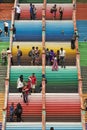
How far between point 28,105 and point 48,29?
989cm

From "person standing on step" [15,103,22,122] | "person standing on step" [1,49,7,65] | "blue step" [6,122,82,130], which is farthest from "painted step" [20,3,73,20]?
"blue step" [6,122,82,130]

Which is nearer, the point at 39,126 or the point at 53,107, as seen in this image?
the point at 39,126

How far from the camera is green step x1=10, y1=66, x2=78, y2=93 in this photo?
1396 inches

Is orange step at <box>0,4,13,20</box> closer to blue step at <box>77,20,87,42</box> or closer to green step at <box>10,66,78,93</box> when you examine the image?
blue step at <box>77,20,87,42</box>

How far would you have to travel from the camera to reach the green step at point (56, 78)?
35.5 m

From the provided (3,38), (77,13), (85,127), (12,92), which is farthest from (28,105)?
(77,13)

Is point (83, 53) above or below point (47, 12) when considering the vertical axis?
below

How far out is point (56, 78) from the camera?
117 ft

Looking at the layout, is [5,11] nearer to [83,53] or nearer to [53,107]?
[83,53]

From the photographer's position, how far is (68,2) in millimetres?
46625

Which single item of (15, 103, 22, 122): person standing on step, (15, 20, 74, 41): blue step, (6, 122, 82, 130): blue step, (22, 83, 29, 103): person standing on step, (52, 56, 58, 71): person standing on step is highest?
(15, 20, 74, 41): blue step

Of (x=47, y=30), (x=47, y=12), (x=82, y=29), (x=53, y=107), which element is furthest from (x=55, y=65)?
(x=47, y=12)

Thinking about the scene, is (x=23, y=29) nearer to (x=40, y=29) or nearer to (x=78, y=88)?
(x=40, y=29)

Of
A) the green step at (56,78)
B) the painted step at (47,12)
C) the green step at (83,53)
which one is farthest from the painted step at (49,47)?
the painted step at (47,12)
